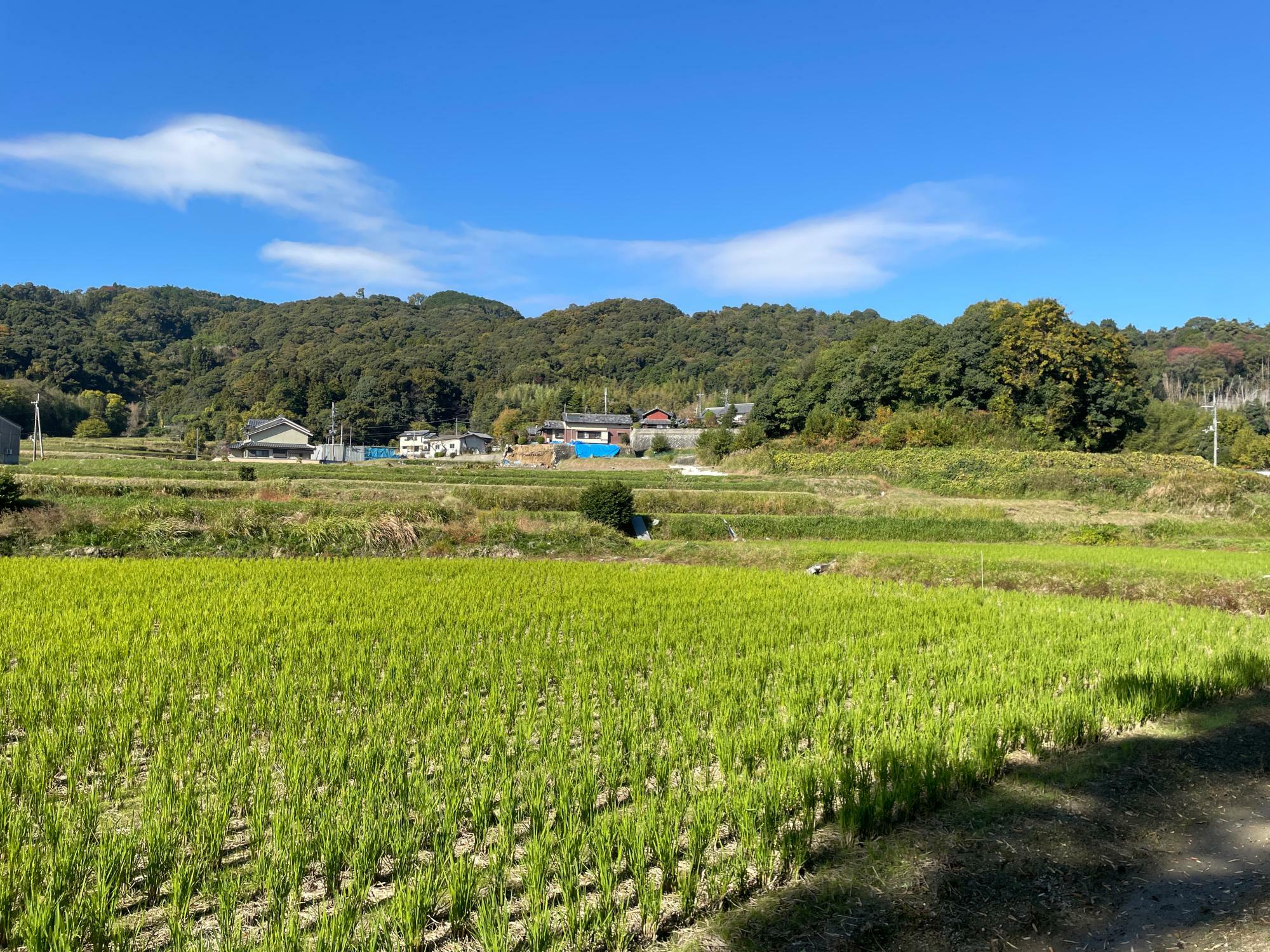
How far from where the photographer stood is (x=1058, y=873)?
4125 mm

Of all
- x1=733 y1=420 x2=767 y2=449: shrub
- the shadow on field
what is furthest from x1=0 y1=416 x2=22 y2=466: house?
the shadow on field

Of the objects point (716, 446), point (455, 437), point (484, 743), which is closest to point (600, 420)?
point (455, 437)

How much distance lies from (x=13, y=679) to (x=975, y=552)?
61.0 feet

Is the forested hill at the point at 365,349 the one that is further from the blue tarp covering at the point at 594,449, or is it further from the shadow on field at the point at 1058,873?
the shadow on field at the point at 1058,873

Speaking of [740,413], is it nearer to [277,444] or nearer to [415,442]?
[415,442]

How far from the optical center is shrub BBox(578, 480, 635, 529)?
2270 cm

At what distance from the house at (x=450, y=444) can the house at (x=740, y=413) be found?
22067 mm

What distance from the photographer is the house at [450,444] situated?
69250mm

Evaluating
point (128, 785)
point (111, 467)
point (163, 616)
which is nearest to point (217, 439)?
point (111, 467)

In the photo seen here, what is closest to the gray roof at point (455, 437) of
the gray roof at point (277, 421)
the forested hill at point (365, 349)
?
the forested hill at point (365, 349)

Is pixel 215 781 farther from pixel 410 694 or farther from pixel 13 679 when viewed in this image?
pixel 13 679

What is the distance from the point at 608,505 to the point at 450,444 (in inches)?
1963

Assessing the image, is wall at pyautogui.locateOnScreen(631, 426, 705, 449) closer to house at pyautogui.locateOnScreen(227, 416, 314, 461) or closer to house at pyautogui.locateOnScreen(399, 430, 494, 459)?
house at pyautogui.locateOnScreen(399, 430, 494, 459)

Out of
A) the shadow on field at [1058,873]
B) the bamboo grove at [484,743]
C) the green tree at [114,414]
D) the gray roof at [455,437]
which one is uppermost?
the green tree at [114,414]
